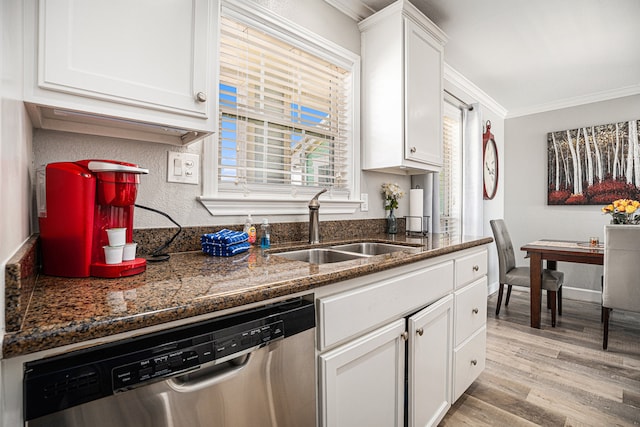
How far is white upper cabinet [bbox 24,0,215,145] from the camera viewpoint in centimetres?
81

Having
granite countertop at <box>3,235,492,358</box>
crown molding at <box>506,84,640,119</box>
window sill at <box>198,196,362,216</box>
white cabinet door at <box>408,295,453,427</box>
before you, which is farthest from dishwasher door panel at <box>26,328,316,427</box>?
crown molding at <box>506,84,640,119</box>

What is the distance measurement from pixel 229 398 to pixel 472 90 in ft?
12.7

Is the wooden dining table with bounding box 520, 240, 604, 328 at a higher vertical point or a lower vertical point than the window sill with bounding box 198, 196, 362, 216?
lower

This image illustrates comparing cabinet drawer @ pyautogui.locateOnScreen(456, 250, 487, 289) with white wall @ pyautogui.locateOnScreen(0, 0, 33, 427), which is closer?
white wall @ pyautogui.locateOnScreen(0, 0, 33, 427)

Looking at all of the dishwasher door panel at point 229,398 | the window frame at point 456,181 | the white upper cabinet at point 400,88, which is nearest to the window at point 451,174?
the window frame at point 456,181

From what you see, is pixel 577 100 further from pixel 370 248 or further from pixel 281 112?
pixel 281 112

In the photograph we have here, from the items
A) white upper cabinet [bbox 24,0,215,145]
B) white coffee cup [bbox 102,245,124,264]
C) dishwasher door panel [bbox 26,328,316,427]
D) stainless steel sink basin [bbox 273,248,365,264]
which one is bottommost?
dishwasher door panel [bbox 26,328,316,427]

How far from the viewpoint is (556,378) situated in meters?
2.12

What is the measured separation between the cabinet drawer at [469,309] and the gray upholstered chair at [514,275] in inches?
58.3

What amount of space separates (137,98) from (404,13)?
67.0 inches

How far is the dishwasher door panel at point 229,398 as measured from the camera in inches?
22.8

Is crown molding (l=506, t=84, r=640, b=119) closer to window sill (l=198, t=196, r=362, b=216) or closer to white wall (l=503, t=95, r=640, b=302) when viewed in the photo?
white wall (l=503, t=95, r=640, b=302)

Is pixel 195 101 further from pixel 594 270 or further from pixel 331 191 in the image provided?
pixel 594 270

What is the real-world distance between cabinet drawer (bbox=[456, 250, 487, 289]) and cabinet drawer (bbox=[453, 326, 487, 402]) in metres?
0.35
